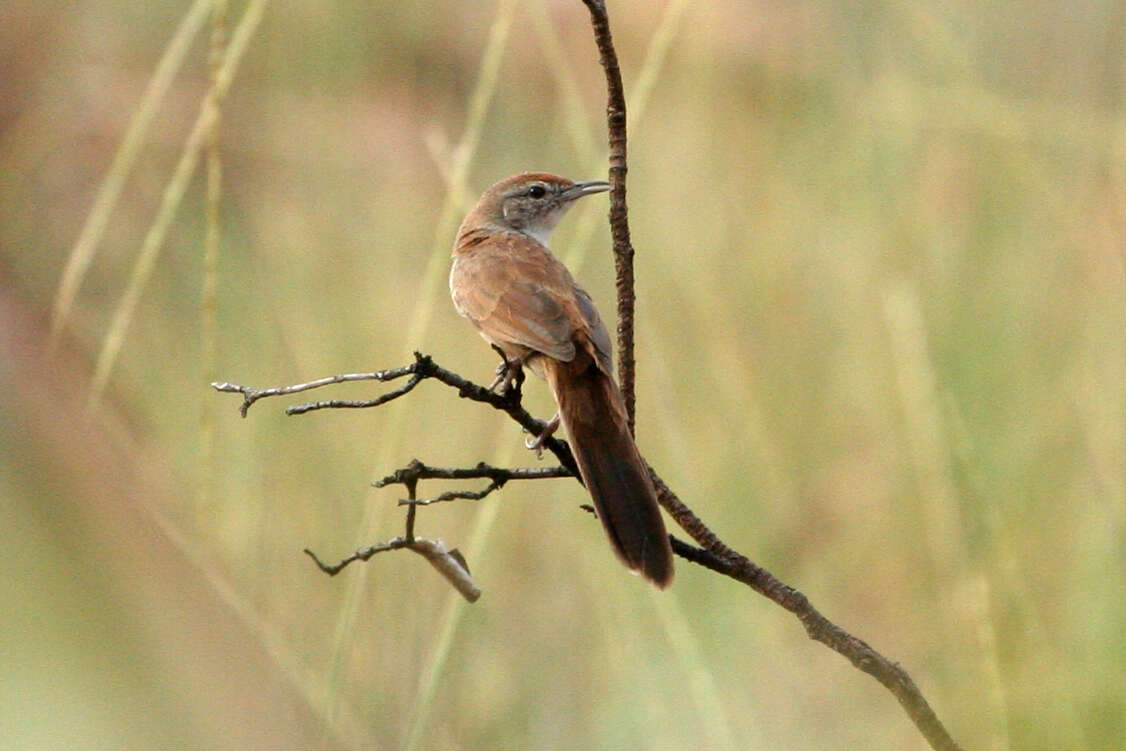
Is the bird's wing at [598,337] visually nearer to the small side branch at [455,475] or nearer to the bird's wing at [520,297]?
the bird's wing at [520,297]

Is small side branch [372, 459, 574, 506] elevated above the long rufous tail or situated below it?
below

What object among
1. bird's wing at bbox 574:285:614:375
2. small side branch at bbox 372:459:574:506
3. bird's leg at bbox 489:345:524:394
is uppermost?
bird's wing at bbox 574:285:614:375

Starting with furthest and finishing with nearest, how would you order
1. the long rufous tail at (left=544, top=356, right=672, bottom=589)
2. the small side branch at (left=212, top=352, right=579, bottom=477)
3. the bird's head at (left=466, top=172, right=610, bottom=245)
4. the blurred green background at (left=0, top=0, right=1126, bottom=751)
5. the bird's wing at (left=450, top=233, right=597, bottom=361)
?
the bird's head at (left=466, top=172, right=610, bottom=245)
the blurred green background at (left=0, top=0, right=1126, bottom=751)
the bird's wing at (left=450, top=233, right=597, bottom=361)
the long rufous tail at (left=544, top=356, right=672, bottom=589)
the small side branch at (left=212, top=352, right=579, bottom=477)

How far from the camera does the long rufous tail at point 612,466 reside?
1.58 meters

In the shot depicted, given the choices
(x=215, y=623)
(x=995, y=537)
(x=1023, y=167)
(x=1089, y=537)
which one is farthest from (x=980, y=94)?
(x=215, y=623)

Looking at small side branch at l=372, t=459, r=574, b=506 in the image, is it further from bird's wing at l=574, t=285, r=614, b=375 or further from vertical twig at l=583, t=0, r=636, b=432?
bird's wing at l=574, t=285, r=614, b=375

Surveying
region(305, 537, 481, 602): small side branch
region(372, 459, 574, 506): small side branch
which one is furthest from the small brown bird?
region(305, 537, 481, 602): small side branch

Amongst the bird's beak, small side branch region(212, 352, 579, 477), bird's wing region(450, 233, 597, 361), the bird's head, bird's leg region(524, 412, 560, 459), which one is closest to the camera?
small side branch region(212, 352, 579, 477)

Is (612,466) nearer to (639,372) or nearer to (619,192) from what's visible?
(619,192)

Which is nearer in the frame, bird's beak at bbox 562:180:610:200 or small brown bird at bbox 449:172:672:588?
small brown bird at bbox 449:172:672:588

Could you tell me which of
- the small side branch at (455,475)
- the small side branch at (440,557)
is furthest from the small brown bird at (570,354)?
the small side branch at (440,557)

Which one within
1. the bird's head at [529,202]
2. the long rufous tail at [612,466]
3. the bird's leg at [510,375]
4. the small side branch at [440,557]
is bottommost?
the small side branch at [440,557]

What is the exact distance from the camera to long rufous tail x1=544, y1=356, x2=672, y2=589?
158 cm

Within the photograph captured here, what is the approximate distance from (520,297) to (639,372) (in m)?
1.51
